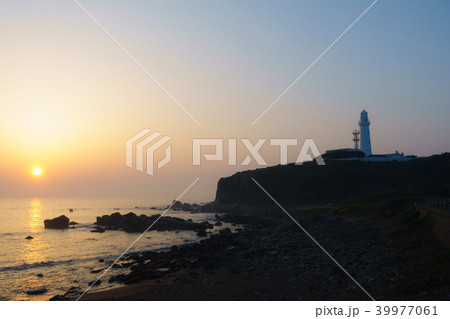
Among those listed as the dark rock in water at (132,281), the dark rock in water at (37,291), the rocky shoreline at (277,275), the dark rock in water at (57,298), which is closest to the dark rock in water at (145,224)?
the rocky shoreline at (277,275)

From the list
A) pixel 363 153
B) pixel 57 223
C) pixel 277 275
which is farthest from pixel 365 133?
pixel 277 275

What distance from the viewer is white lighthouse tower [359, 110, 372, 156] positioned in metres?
108

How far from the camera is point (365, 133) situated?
109500 mm

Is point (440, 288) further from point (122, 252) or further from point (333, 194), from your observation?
point (333, 194)

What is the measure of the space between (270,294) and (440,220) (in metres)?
13.9

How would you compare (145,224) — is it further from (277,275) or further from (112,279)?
(277,275)

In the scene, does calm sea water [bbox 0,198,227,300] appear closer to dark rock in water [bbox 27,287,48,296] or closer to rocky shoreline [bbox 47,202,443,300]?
dark rock in water [bbox 27,287,48,296]

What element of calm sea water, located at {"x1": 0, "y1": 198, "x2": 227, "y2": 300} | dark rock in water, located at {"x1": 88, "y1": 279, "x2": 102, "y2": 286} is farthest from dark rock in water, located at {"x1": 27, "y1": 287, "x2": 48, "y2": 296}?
dark rock in water, located at {"x1": 88, "y1": 279, "x2": 102, "y2": 286}

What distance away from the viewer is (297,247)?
24.8 metres

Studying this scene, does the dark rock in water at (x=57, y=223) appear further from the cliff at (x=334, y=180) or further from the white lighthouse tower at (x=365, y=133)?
the white lighthouse tower at (x=365, y=133)

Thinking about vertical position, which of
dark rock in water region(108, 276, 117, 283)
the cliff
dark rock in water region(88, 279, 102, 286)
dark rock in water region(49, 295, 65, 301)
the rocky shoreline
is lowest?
dark rock in water region(88, 279, 102, 286)

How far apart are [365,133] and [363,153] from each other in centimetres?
672

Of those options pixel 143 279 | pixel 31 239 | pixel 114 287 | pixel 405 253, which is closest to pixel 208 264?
pixel 143 279

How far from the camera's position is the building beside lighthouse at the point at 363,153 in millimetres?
101244
